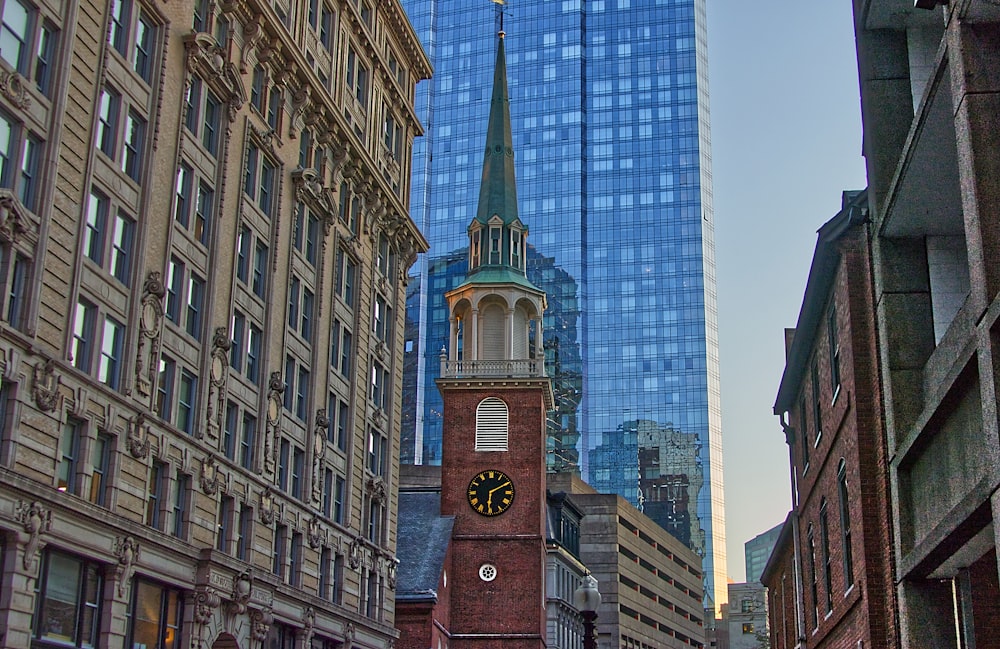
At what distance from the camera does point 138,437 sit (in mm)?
30969

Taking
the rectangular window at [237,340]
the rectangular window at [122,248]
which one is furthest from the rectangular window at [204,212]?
the rectangular window at [122,248]

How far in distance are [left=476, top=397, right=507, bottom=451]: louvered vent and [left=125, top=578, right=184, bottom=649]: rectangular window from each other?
119 feet

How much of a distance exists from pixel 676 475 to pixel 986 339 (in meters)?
170

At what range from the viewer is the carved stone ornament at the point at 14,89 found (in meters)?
25.7

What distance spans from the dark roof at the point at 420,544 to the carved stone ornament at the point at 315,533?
16.6 m

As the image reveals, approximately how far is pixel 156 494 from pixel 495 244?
150 feet

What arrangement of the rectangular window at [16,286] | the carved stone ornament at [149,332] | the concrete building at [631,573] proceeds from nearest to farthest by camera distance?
the rectangular window at [16,286] < the carved stone ornament at [149,332] < the concrete building at [631,573]

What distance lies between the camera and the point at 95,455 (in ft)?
95.8

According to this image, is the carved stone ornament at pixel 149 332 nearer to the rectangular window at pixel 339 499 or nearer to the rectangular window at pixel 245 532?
the rectangular window at pixel 245 532

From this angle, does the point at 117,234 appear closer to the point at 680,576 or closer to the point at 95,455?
the point at 95,455

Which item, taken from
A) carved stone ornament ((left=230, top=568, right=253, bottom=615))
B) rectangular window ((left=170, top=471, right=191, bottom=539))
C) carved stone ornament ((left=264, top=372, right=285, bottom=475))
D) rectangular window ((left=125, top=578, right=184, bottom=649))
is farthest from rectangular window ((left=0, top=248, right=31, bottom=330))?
carved stone ornament ((left=264, top=372, right=285, bottom=475))

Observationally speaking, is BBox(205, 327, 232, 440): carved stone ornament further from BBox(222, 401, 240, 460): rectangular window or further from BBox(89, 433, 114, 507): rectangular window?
BBox(89, 433, 114, 507): rectangular window

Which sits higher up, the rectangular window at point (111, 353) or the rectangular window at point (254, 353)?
the rectangular window at point (254, 353)

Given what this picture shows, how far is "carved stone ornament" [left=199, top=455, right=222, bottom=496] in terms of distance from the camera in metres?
35.0
